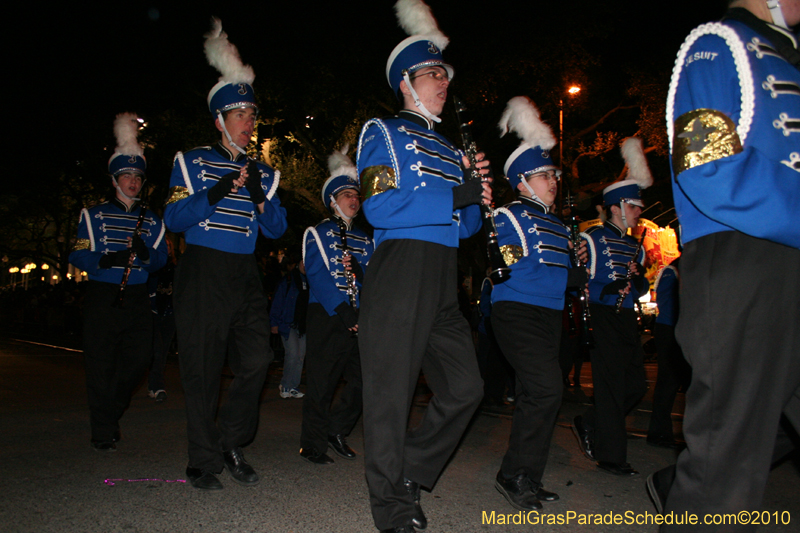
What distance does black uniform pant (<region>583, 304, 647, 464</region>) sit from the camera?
455 centimetres

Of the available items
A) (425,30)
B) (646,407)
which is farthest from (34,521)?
(646,407)

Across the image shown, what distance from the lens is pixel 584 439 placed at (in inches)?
200

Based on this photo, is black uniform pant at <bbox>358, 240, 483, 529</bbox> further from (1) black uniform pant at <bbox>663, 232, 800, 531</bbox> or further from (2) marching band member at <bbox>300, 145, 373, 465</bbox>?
(2) marching band member at <bbox>300, 145, 373, 465</bbox>

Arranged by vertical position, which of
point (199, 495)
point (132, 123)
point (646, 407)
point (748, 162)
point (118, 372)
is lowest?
point (646, 407)

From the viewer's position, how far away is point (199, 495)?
3611 mm

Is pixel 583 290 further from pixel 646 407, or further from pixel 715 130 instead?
pixel 646 407

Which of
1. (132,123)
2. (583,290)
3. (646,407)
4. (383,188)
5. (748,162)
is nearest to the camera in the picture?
(748,162)

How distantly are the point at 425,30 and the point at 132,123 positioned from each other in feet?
11.7

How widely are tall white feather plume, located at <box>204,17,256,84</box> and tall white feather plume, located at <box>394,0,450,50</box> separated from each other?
1.19 meters

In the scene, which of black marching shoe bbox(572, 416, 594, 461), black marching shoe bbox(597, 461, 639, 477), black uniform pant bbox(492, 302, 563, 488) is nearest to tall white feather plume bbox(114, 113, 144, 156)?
black uniform pant bbox(492, 302, 563, 488)

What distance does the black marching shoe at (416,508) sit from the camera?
301 centimetres

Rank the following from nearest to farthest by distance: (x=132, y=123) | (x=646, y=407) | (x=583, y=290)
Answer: (x=583, y=290) < (x=132, y=123) < (x=646, y=407)

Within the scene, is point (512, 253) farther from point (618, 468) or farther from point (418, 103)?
point (618, 468)

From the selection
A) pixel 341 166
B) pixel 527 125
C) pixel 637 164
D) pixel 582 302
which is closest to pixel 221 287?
pixel 341 166
